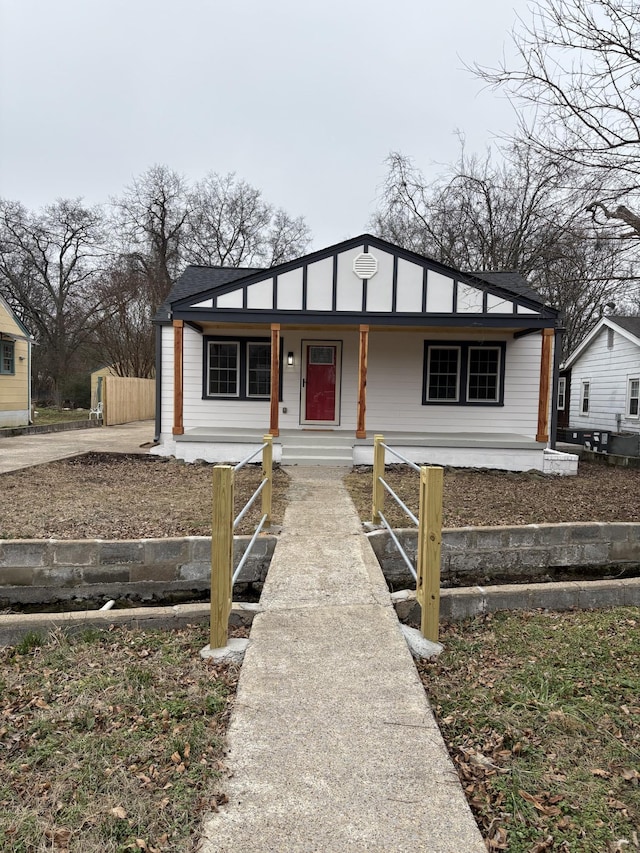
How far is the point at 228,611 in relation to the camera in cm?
322

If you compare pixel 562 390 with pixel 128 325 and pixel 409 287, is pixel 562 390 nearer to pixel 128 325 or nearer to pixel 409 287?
pixel 409 287

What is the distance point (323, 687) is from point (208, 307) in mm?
8628

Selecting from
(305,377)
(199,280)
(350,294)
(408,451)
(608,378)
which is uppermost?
(199,280)

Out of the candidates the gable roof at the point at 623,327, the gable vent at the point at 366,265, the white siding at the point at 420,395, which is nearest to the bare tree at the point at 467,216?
the gable roof at the point at 623,327

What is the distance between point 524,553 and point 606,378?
44.9 feet

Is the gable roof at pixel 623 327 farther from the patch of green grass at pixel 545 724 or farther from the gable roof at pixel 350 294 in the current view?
the patch of green grass at pixel 545 724

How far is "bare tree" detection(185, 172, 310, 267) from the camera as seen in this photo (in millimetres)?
29141

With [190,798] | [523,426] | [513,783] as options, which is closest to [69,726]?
[190,798]

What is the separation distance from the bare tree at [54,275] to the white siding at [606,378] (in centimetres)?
2291

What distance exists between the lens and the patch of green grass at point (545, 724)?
1.86 meters

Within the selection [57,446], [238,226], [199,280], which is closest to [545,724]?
[199,280]

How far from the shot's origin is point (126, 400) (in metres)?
20.9

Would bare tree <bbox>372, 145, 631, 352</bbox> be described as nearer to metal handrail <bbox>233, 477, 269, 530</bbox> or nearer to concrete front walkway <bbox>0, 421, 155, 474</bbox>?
concrete front walkway <bbox>0, 421, 155, 474</bbox>

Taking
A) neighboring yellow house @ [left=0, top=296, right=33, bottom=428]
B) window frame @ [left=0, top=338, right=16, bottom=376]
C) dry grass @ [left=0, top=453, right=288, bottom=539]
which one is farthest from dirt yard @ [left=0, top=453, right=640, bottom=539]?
window frame @ [left=0, top=338, right=16, bottom=376]
